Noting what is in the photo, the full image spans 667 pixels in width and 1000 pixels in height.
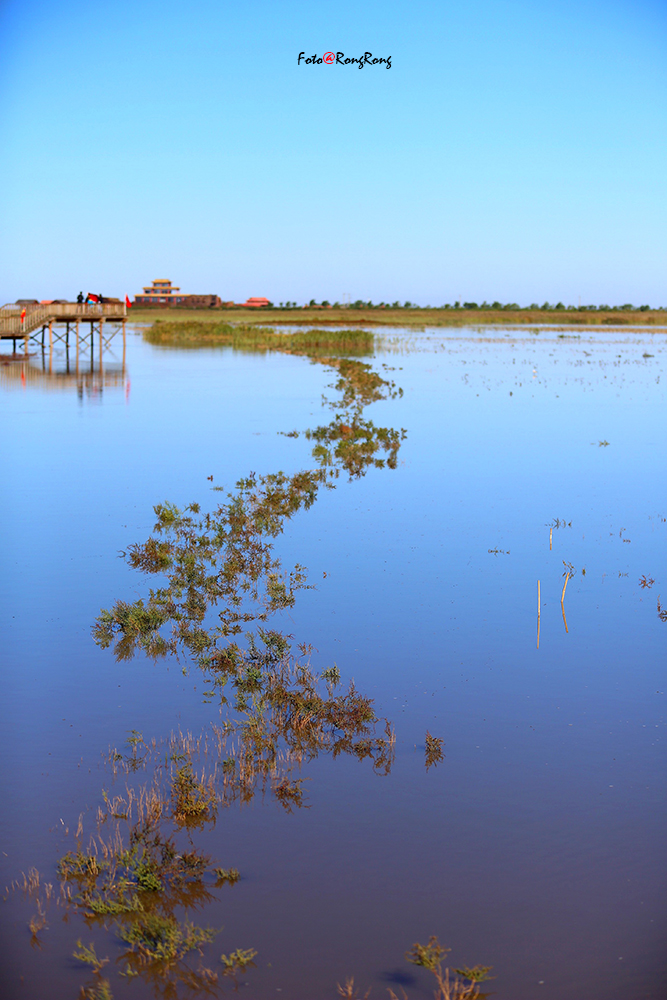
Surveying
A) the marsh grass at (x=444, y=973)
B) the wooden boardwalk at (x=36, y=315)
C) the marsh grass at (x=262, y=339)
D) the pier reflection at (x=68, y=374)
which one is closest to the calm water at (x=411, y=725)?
the marsh grass at (x=444, y=973)

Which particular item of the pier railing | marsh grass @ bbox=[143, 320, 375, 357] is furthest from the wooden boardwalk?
marsh grass @ bbox=[143, 320, 375, 357]

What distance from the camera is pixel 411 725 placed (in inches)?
373

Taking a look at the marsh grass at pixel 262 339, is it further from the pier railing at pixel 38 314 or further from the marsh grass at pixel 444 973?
the marsh grass at pixel 444 973

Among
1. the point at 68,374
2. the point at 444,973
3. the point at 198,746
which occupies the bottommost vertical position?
the point at 444,973

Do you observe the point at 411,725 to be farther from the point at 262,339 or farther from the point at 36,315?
the point at 262,339

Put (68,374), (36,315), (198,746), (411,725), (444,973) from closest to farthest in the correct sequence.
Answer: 1. (444,973)
2. (198,746)
3. (411,725)
4. (68,374)
5. (36,315)

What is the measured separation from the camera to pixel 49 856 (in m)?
7.14

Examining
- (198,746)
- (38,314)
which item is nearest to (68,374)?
(38,314)

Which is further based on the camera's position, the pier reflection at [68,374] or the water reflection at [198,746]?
the pier reflection at [68,374]

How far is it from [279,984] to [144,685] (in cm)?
498

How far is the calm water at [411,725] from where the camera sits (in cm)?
636

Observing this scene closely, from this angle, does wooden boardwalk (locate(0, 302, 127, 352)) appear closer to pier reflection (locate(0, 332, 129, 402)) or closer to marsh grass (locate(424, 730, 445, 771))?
pier reflection (locate(0, 332, 129, 402))

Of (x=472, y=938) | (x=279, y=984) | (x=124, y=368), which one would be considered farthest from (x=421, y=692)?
(x=124, y=368)

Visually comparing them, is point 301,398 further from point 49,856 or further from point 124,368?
point 49,856
